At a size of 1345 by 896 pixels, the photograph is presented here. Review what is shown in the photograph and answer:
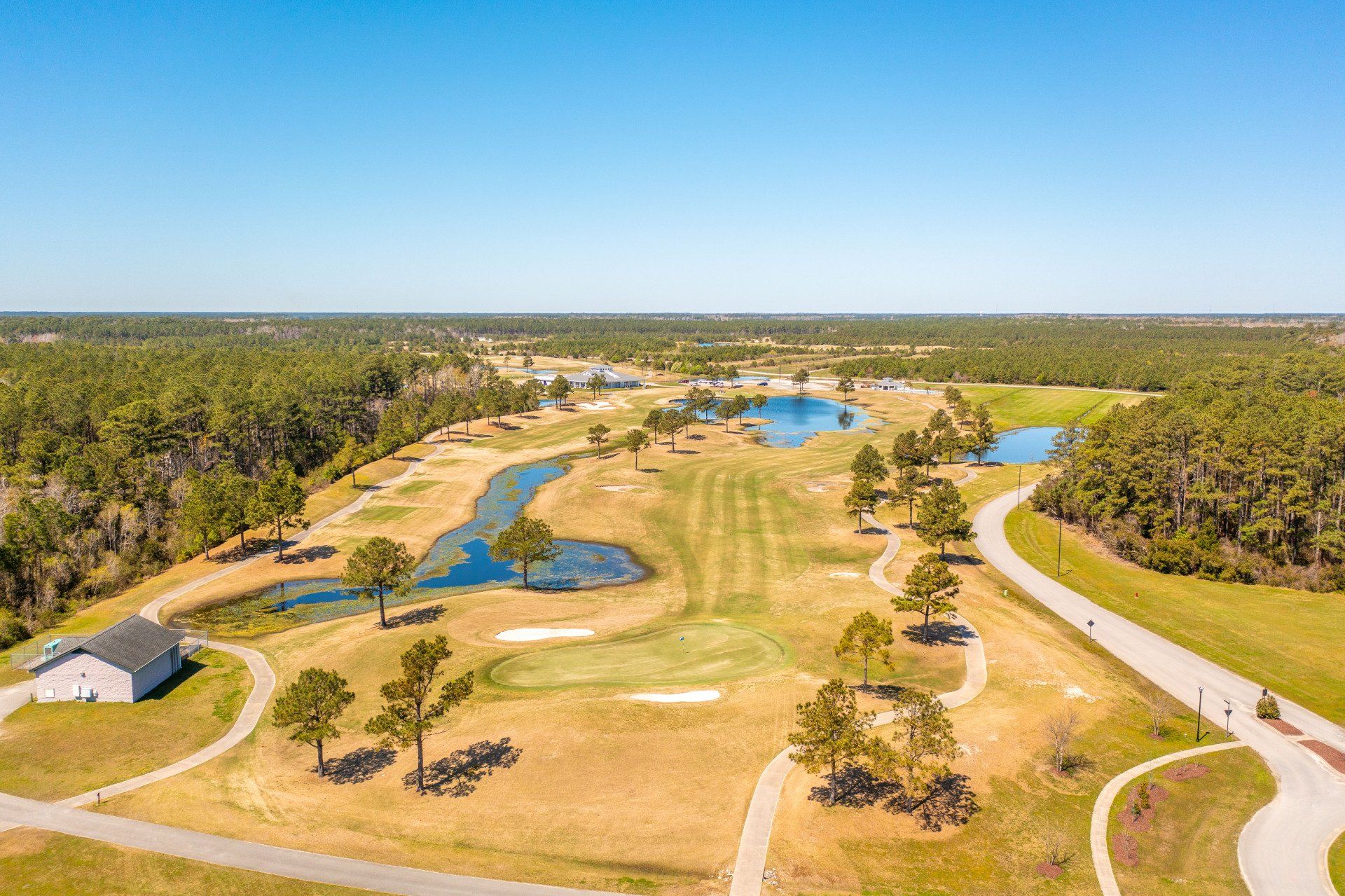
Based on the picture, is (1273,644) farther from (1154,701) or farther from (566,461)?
(566,461)

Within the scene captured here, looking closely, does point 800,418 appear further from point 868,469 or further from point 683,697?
point 683,697

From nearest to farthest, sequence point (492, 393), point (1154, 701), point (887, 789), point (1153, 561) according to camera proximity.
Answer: point (887, 789)
point (1154, 701)
point (1153, 561)
point (492, 393)

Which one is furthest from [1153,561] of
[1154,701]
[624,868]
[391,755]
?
[391,755]

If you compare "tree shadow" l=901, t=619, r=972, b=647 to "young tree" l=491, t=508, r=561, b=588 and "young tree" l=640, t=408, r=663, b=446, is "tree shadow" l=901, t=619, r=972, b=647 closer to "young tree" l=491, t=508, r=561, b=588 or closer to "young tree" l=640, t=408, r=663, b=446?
"young tree" l=491, t=508, r=561, b=588

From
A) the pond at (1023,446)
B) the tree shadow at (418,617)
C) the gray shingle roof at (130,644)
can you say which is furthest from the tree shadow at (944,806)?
the pond at (1023,446)

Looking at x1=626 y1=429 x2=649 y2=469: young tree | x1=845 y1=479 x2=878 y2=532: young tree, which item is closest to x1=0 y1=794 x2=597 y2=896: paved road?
x1=845 y1=479 x2=878 y2=532: young tree
